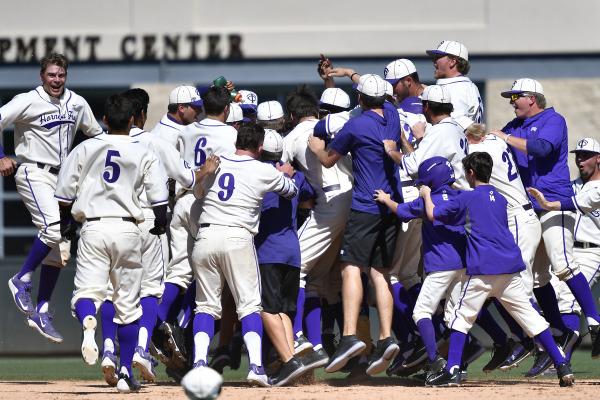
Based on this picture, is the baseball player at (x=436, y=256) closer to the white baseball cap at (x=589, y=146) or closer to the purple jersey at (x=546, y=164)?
the purple jersey at (x=546, y=164)

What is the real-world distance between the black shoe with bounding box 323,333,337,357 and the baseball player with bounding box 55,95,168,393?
2.32 metres

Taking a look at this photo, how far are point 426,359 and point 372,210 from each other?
1.41 metres

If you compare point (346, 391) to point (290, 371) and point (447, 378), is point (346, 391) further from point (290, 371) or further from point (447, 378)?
point (447, 378)

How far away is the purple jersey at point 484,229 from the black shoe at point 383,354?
2.78ft

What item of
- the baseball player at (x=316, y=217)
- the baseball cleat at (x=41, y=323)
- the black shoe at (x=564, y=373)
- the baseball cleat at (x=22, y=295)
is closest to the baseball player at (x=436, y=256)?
the baseball player at (x=316, y=217)

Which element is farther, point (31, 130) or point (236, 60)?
point (236, 60)

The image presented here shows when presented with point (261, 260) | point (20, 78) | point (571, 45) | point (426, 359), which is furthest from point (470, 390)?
point (20, 78)

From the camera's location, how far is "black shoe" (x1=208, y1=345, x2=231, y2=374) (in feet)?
38.3

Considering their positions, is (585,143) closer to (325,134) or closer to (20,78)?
(325,134)

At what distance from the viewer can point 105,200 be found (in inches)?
406

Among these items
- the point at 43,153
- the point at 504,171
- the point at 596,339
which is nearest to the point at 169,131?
the point at 43,153

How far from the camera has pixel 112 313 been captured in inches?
429

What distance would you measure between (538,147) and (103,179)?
372 centimetres

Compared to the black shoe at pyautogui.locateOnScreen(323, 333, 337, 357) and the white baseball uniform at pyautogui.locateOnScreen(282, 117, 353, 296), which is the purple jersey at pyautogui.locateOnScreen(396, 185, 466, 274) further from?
the black shoe at pyautogui.locateOnScreen(323, 333, 337, 357)
